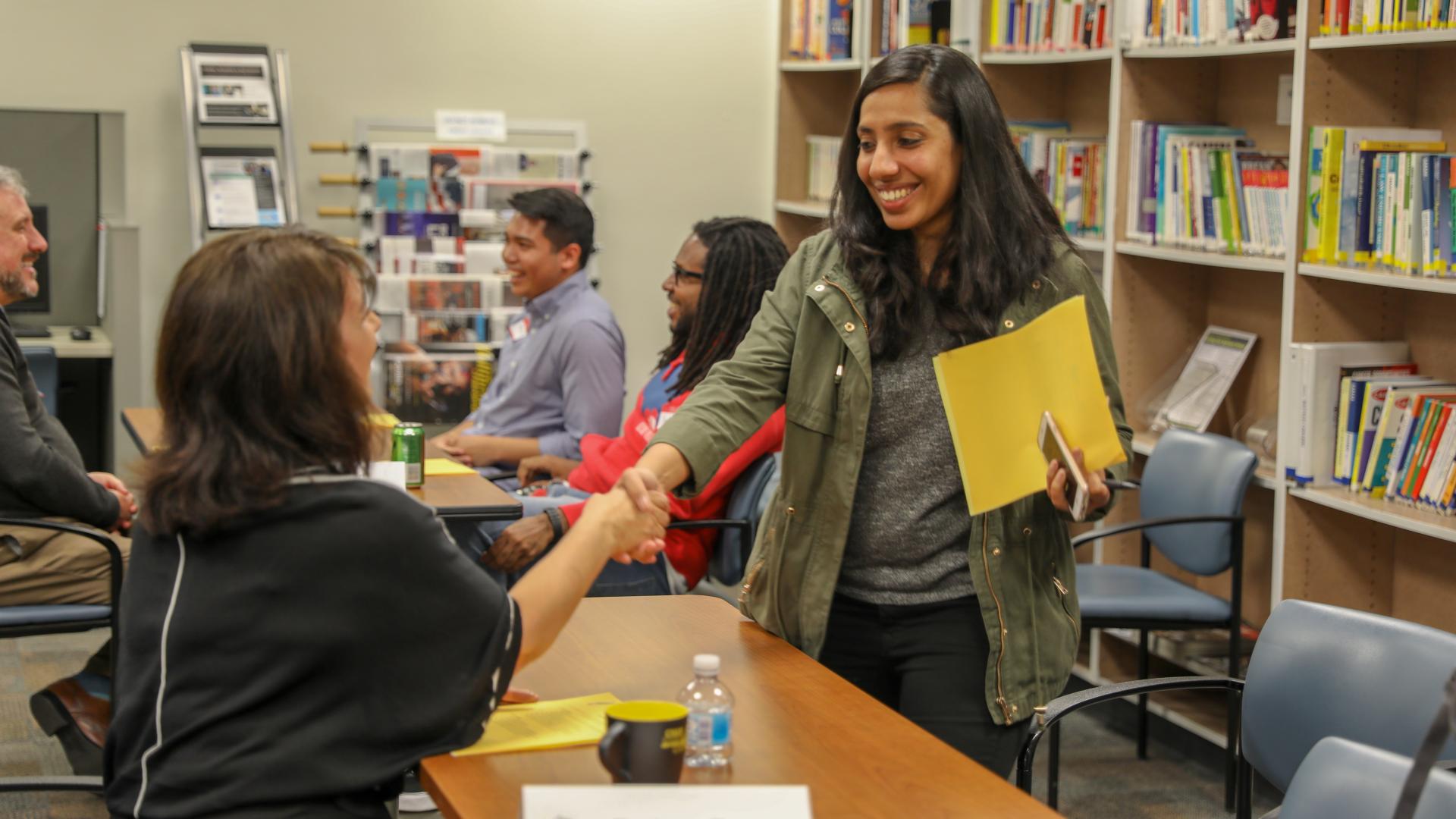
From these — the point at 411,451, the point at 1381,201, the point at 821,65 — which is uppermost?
the point at 821,65

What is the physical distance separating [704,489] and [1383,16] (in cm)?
184

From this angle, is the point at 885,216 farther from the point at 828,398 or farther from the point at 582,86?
the point at 582,86

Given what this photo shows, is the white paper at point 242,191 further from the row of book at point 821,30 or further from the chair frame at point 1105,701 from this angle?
the chair frame at point 1105,701

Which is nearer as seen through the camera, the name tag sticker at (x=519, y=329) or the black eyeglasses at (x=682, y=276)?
the black eyeglasses at (x=682, y=276)

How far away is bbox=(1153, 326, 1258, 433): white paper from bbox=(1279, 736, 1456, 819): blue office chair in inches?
97.4

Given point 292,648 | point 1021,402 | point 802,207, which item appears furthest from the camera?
point 802,207

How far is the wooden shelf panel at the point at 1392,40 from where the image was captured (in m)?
3.16

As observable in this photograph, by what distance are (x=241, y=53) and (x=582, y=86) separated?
4.49 ft

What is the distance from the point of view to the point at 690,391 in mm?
3604

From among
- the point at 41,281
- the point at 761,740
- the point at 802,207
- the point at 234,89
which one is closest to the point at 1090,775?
the point at 761,740

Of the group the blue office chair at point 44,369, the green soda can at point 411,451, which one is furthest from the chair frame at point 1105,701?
the blue office chair at point 44,369

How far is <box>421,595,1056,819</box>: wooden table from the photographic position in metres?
1.60

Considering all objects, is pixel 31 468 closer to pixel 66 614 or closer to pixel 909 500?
pixel 66 614

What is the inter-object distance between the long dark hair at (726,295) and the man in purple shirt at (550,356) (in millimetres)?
746
